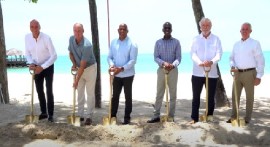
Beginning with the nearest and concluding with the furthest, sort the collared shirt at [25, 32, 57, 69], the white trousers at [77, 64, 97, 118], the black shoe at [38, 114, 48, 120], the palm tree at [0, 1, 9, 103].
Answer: the collared shirt at [25, 32, 57, 69], the white trousers at [77, 64, 97, 118], the black shoe at [38, 114, 48, 120], the palm tree at [0, 1, 9, 103]

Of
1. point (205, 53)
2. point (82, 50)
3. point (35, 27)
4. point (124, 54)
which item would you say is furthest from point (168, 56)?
point (35, 27)

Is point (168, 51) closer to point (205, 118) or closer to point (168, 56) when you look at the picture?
point (168, 56)

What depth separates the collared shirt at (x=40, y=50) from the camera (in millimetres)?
7074

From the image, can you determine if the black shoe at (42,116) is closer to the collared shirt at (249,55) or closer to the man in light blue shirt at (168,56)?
the man in light blue shirt at (168,56)

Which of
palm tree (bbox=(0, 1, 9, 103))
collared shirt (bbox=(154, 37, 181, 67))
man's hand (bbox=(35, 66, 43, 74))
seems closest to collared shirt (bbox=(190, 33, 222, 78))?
collared shirt (bbox=(154, 37, 181, 67))

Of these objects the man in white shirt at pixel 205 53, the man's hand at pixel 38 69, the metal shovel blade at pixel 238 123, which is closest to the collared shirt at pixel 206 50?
the man in white shirt at pixel 205 53

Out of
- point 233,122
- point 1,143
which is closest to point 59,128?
point 1,143

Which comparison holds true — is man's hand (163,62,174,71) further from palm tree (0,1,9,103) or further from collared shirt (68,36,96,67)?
palm tree (0,1,9,103)

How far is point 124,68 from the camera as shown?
6.89 m

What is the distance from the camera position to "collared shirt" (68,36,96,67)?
273 inches

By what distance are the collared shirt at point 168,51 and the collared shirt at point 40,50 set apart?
5.92 feet

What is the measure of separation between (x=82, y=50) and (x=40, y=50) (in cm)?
77

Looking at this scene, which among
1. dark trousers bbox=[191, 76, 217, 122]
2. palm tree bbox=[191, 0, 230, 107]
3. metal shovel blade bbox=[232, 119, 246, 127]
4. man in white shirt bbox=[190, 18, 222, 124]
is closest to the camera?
metal shovel blade bbox=[232, 119, 246, 127]

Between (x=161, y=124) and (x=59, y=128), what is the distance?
5.45ft
